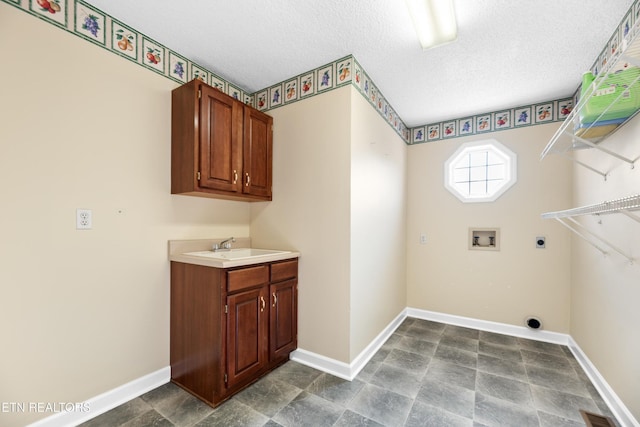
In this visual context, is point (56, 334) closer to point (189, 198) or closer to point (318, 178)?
point (189, 198)

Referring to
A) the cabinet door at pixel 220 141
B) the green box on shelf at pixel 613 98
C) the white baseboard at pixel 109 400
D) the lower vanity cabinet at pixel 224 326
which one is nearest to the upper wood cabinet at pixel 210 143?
the cabinet door at pixel 220 141

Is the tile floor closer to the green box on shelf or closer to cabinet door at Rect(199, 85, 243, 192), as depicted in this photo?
cabinet door at Rect(199, 85, 243, 192)

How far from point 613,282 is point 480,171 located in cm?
174

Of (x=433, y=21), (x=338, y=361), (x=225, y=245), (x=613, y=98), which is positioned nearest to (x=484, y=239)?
(x=613, y=98)

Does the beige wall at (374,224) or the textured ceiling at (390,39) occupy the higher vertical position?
the textured ceiling at (390,39)

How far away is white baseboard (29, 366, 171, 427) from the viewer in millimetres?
1474

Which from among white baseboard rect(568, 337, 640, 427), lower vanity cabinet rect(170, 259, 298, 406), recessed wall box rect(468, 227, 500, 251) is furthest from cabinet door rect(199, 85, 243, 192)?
white baseboard rect(568, 337, 640, 427)

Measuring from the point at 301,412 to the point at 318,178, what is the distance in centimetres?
164

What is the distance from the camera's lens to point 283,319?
2162 millimetres

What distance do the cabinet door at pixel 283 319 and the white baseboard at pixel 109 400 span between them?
804mm

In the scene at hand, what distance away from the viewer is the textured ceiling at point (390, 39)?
1600 millimetres

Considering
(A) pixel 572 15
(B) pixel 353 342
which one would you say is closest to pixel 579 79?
(A) pixel 572 15
